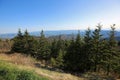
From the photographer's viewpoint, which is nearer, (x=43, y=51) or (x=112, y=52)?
(x=112, y=52)

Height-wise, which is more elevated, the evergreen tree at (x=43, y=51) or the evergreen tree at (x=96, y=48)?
the evergreen tree at (x=96, y=48)

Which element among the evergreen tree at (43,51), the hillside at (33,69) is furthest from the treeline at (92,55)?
the hillside at (33,69)

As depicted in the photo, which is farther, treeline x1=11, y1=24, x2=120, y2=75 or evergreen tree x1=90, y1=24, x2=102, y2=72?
evergreen tree x1=90, y1=24, x2=102, y2=72

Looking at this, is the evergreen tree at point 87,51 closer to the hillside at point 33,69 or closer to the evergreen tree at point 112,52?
the evergreen tree at point 112,52

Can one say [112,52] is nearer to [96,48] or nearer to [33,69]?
[96,48]

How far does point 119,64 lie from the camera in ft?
93.6

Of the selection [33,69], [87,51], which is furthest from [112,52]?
[33,69]

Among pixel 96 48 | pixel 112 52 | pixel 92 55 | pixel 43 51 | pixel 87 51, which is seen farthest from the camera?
pixel 43 51

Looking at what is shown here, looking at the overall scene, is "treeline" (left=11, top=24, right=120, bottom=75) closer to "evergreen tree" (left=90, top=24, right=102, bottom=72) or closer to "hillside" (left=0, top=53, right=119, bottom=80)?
"evergreen tree" (left=90, top=24, right=102, bottom=72)

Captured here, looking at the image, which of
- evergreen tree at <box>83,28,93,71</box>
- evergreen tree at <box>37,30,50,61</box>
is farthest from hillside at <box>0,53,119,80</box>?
evergreen tree at <box>37,30,50,61</box>

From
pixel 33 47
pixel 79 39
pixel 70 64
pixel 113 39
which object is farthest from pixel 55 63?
pixel 33 47

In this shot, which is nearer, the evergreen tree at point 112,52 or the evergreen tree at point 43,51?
the evergreen tree at point 112,52

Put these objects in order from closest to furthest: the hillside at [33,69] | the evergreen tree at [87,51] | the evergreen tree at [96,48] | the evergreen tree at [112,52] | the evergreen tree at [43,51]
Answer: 1. the hillside at [33,69]
2. the evergreen tree at [112,52]
3. the evergreen tree at [96,48]
4. the evergreen tree at [87,51]
5. the evergreen tree at [43,51]

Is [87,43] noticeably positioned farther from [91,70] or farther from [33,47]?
[33,47]
